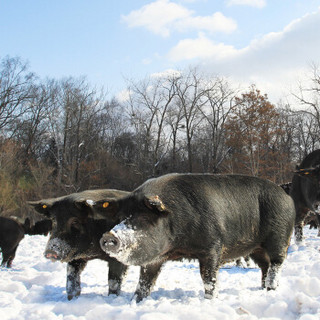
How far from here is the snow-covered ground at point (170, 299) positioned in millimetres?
3355

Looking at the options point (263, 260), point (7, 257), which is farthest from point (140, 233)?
point (7, 257)

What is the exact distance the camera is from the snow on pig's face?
3.46 m

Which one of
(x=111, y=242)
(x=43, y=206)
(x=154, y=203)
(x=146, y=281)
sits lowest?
(x=146, y=281)

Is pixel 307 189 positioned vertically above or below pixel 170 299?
above

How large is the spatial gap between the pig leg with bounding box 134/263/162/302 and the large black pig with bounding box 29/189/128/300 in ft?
1.74

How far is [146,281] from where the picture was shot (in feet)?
14.3

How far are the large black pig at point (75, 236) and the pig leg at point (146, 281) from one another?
53cm

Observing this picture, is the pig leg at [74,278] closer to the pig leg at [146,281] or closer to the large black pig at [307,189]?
the pig leg at [146,281]

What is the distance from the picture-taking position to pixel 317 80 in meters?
31.9

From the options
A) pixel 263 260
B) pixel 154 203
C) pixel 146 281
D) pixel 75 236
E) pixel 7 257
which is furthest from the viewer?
pixel 7 257

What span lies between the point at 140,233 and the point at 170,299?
1039mm

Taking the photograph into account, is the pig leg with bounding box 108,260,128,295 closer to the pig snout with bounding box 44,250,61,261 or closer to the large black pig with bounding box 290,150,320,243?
the pig snout with bounding box 44,250,61,261

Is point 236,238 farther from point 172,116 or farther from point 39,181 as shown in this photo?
point 172,116

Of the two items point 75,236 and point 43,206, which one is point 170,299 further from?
point 43,206
